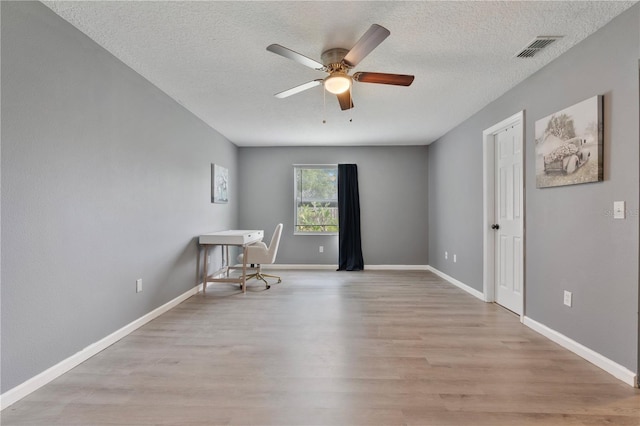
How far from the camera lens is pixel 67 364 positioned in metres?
2.10

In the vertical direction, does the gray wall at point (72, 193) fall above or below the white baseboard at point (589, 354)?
above

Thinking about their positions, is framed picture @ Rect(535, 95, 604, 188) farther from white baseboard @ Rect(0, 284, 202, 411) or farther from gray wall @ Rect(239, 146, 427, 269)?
white baseboard @ Rect(0, 284, 202, 411)

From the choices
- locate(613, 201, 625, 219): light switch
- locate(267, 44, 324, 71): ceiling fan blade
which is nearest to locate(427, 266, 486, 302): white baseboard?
locate(613, 201, 625, 219): light switch

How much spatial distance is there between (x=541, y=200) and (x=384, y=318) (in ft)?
6.05

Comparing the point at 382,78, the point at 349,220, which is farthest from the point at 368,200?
the point at 382,78

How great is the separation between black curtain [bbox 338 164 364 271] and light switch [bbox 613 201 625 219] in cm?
408

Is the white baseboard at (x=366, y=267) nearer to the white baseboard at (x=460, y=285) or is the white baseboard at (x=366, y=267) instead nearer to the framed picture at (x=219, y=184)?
the white baseboard at (x=460, y=285)

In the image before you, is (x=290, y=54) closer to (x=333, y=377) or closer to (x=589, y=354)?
(x=333, y=377)

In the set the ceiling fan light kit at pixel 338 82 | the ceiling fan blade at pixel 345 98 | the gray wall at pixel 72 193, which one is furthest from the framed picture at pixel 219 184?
the ceiling fan light kit at pixel 338 82

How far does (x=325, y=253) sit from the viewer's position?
19.9ft

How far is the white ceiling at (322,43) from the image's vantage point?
1.97 meters

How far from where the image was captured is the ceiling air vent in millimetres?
2281

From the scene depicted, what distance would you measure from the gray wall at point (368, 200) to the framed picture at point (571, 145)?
128 inches

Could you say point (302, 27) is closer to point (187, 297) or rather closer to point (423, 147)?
point (187, 297)
